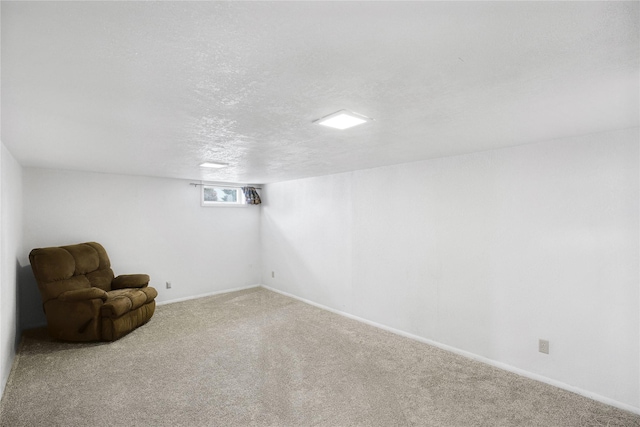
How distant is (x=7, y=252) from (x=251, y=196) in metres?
3.68

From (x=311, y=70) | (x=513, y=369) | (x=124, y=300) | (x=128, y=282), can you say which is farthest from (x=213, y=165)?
(x=513, y=369)

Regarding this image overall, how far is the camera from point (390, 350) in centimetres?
347

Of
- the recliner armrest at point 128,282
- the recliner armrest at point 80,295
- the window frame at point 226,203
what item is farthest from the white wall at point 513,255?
the recliner armrest at point 80,295

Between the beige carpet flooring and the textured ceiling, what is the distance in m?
2.10

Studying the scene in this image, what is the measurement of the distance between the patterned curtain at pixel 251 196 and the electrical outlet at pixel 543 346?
4866 mm

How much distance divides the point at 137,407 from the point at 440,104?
9.99 ft

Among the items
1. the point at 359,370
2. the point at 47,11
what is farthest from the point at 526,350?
the point at 47,11

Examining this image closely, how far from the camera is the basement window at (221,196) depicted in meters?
5.83

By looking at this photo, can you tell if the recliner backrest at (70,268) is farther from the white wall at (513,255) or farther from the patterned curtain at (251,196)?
the white wall at (513,255)

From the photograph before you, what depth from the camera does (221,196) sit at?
610 cm

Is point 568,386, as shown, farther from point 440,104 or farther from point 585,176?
point 440,104

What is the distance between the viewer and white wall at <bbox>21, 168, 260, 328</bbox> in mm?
4234

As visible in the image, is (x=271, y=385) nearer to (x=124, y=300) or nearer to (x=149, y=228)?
(x=124, y=300)

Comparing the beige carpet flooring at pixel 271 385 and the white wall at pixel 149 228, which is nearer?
the beige carpet flooring at pixel 271 385
